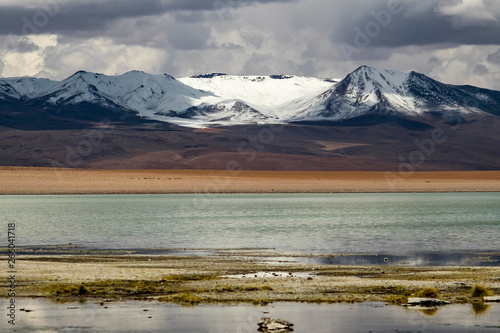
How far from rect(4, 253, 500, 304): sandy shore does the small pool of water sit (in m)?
1.02

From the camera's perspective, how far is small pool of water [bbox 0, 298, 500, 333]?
19688 millimetres

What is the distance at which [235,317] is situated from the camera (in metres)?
21.0

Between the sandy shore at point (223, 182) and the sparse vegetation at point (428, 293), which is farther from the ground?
the sandy shore at point (223, 182)

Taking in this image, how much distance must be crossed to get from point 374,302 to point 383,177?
129458mm

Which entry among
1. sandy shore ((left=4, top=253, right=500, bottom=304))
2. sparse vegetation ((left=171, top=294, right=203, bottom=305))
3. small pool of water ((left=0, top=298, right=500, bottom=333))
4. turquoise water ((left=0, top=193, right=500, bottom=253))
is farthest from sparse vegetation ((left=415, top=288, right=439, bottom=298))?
turquoise water ((left=0, top=193, right=500, bottom=253))

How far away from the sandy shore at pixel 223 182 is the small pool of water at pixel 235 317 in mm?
96260

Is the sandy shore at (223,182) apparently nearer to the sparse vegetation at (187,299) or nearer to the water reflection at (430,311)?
the sparse vegetation at (187,299)

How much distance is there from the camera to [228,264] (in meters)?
32.8

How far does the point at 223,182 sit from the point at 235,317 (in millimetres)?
116914

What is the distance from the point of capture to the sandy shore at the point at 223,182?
399 ft

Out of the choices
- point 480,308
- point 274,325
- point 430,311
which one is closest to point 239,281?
point 274,325

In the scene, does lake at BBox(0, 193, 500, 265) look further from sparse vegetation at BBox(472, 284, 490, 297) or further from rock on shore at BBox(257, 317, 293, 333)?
rock on shore at BBox(257, 317, 293, 333)

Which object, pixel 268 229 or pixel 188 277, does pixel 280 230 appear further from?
pixel 188 277

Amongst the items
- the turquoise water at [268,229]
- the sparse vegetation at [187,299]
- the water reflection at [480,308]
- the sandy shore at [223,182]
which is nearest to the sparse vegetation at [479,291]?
the water reflection at [480,308]
